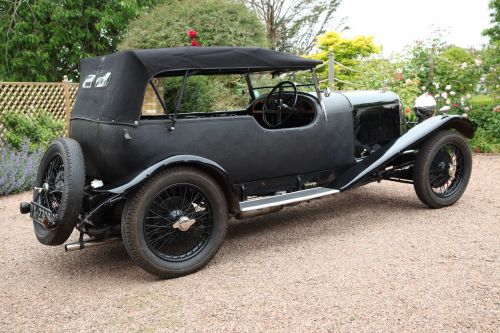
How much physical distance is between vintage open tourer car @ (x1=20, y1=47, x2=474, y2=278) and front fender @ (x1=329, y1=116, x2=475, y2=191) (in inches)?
0.5

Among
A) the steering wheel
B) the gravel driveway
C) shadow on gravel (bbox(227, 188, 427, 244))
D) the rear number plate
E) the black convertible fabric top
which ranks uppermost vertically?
the black convertible fabric top

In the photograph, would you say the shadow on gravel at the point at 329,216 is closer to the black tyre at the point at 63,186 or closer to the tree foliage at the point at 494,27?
the black tyre at the point at 63,186

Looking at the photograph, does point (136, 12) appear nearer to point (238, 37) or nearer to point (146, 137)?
point (238, 37)

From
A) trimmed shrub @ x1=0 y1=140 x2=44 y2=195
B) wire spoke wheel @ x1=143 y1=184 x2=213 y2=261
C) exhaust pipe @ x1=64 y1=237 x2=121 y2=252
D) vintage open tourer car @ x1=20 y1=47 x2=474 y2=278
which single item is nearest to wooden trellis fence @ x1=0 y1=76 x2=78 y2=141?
trimmed shrub @ x1=0 y1=140 x2=44 y2=195

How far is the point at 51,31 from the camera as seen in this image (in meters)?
12.6

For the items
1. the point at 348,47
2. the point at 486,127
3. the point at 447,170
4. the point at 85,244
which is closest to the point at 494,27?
the point at 348,47

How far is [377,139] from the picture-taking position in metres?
5.13

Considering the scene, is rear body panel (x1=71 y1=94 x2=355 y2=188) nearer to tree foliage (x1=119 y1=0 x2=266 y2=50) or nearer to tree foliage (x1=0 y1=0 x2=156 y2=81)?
tree foliage (x1=119 y1=0 x2=266 y2=50)

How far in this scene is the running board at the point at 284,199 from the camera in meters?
3.82

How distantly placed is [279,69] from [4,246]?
2.96 metres

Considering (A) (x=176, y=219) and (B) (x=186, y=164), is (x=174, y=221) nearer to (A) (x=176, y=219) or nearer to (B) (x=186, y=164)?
(A) (x=176, y=219)

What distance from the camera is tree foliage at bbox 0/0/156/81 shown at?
12398 millimetres

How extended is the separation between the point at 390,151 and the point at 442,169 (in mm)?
699

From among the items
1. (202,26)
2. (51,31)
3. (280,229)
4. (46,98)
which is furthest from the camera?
(51,31)
